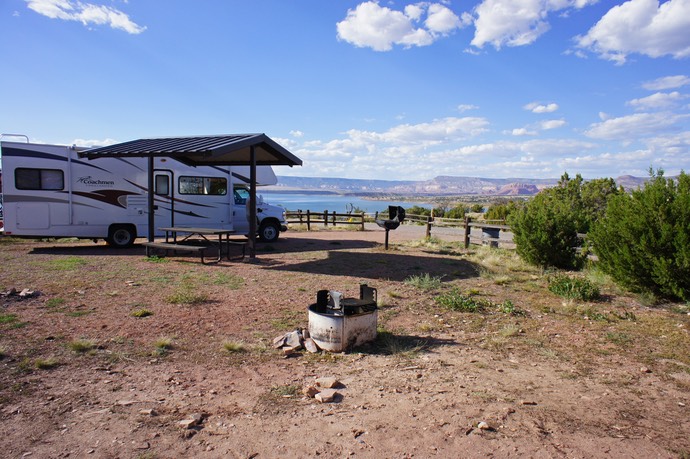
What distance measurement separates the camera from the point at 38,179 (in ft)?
41.6

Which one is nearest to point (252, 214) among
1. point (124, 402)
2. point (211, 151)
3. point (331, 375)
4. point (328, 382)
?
point (211, 151)

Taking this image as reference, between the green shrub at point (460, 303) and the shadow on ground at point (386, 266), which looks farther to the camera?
the shadow on ground at point (386, 266)

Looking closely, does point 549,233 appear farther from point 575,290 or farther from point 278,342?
point 278,342

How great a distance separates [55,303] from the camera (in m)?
6.88

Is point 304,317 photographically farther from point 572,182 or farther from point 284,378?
point 572,182

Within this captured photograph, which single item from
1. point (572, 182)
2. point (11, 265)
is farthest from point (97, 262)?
point (572, 182)

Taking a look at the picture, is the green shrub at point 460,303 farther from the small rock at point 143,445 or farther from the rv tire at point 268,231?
the rv tire at point 268,231

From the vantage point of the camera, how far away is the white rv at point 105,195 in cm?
1248

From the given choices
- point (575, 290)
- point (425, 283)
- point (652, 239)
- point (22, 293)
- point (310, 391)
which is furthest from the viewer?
point (425, 283)

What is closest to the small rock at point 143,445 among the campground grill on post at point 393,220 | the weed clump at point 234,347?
the weed clump at point 234,347

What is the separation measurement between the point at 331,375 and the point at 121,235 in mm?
11412

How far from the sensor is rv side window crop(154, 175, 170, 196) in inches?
561

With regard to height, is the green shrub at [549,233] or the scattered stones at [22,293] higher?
the green shrub at [549,233]

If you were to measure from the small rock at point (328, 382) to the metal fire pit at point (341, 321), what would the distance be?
85 cm
